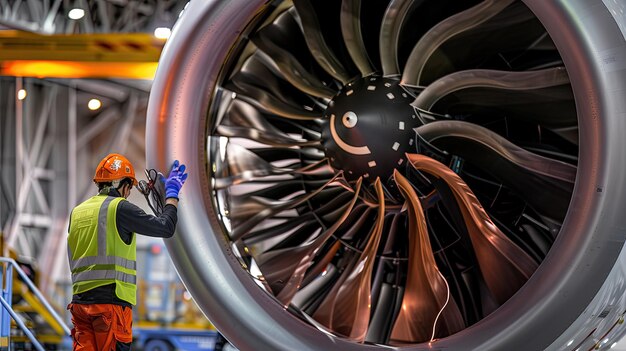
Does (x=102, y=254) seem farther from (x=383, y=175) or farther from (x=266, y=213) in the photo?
(x=383, y=175)

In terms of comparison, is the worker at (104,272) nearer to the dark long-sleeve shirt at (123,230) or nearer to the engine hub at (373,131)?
the dark long-sleeve shirt at (123,230)

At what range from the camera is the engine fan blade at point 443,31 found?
2.83 meters

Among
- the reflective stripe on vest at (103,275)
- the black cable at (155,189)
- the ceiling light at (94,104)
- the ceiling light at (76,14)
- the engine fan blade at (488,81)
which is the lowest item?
the reflective stripe on vest at (103,275)

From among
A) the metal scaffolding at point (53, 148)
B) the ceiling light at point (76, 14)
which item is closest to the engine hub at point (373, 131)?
the ceiling light at point (76, 14)

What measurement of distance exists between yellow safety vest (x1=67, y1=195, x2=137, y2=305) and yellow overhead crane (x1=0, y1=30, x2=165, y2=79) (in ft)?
13.9

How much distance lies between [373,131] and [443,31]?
0.41m

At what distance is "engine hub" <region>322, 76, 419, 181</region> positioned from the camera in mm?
3006

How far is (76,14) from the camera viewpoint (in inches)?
422

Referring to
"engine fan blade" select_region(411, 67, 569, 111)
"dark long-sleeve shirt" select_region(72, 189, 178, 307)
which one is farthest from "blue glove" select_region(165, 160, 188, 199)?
"engine fan blade" select_region(411, 67, 569, 111)

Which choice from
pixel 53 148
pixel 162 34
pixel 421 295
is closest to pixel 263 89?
pixel 421 295

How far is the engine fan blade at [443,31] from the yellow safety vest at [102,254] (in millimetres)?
1198

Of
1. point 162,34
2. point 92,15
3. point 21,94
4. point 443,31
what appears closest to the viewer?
point 443,31

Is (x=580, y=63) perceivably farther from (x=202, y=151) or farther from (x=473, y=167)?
(x=202, y=151)

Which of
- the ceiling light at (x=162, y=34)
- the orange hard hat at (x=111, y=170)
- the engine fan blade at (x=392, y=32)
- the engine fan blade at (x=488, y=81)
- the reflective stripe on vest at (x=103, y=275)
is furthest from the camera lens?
the ceiling light at (x=162, y=34)
